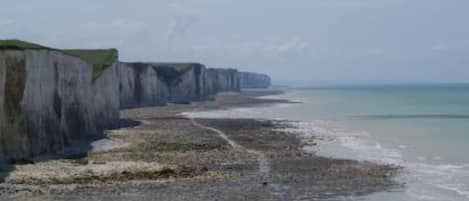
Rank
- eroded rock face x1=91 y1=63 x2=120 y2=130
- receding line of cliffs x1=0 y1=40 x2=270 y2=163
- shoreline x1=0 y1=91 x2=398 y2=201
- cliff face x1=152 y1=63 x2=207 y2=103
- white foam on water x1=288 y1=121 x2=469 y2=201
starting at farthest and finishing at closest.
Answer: cliff face x1=152 y1=63 x2=207 y2=103 → eroded rock face x1=91 y1=63 x2=120 y2=130 → receding line of cliffs x1=0 y1=40 x2=270 y2=163 → white foam on water x1=288 y1=121 x2=469 y2=201 → shoreline x1=0 y1=91 x2=398 y2=201

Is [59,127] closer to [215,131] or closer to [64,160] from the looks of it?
[64,160]

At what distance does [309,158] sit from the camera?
30812 millimetres

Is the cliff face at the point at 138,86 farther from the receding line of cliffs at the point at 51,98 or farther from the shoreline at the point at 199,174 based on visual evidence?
the shoreline at the point at 199,174

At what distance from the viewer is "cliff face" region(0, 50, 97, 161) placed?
27.2m

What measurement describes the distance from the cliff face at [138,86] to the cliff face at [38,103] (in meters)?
32.2

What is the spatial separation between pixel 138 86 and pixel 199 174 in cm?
5439

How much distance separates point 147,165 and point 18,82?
5.49 meters

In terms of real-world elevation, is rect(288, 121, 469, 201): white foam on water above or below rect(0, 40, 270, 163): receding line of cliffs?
below

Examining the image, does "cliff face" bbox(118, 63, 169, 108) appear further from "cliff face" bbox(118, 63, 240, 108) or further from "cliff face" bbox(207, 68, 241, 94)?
"cliff face" bbox(207, 68, 241, 94)

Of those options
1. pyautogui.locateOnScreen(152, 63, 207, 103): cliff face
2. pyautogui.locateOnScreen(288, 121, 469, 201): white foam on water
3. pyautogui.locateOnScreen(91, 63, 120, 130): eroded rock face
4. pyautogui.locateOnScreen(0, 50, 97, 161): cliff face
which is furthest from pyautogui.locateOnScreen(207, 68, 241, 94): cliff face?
pyautogui.locateOnScreen(0, 50, 97, 161): cliff face

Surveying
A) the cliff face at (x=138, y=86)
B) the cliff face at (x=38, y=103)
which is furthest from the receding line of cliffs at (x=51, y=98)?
the cliff face at (x=138, y=86)

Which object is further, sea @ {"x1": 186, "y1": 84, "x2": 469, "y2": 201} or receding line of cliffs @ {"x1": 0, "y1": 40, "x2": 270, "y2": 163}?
receding line of cliffs @ {"x1": 0, "y1": 40, "x2": 270, "y2": 163}

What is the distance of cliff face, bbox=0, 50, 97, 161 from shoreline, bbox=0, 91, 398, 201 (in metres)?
1.53

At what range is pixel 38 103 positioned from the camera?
30.7 metres
